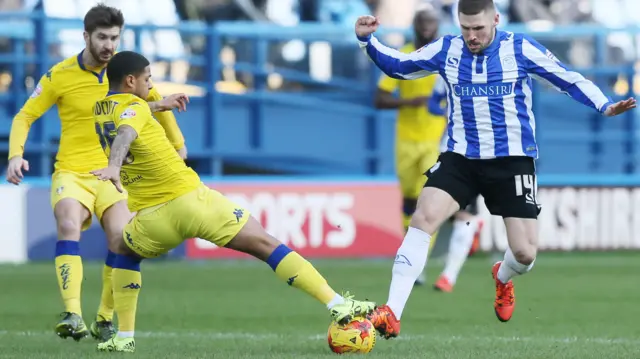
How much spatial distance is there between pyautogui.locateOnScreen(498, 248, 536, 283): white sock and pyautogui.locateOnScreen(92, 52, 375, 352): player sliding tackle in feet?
4.32

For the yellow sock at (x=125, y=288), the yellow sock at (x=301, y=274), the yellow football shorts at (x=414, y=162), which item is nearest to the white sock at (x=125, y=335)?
the yellow sock at (x=125, y=288)

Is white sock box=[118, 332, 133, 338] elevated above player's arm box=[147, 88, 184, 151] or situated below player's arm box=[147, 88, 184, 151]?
below

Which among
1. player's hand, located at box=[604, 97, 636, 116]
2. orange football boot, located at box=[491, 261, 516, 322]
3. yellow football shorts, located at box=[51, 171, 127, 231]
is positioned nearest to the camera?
player's hand, located at box=[604, 97, 636, 116]

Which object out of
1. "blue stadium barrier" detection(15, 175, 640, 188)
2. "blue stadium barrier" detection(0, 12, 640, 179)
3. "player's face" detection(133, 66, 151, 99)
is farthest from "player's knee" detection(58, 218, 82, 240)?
"blue stadium barrier" detection(0, 12, 640, 179)

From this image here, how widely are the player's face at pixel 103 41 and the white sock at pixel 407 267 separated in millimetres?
2129

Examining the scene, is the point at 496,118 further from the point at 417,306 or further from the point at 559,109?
the point at 559,109

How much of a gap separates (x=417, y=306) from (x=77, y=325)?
318 cm

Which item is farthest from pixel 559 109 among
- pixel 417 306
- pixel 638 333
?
pixel 638 333

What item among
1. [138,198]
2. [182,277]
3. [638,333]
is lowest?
[182,277]

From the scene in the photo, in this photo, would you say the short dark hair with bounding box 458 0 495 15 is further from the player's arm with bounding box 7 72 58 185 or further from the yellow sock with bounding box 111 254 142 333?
the player's arm with bounding box 7 72 58 185

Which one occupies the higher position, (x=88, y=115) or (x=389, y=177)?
(x=88, y=115)

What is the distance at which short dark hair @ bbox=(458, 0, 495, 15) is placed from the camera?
7305 mm

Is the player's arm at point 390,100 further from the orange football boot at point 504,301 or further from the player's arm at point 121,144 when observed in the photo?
the player's arm at point 121,144

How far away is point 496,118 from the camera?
7.52 meters
